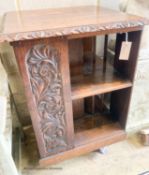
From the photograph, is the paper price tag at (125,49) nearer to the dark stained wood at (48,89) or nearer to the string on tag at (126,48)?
the string on tag at (126,48)

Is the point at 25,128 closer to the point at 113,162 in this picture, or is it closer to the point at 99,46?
the point at 113,162

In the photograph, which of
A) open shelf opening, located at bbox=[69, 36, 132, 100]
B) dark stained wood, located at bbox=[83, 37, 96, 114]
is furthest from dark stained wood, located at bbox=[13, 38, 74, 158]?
dark stained wood, located at bbox=[83, 37, 96, 114]

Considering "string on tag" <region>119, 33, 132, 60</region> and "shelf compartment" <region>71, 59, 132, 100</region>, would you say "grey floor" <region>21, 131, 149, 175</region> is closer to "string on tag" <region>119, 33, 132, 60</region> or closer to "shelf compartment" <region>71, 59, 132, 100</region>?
"shelf compartment" <region>71, 59, 132, 100</region>

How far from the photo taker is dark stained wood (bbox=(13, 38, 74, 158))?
2.32 feet

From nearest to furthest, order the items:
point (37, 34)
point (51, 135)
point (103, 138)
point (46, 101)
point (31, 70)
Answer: point (37, 34) → point (31, 70) → point (46, 101) → point (51, 135) → point (103, 138)

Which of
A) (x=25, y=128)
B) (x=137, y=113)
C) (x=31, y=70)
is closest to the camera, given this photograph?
(x=31, y=70)

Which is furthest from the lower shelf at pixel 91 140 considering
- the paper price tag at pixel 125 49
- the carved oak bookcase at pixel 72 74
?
the paper price tag at pixel 125 49

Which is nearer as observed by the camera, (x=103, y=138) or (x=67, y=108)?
(x=67, y=108)

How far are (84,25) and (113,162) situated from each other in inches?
35.9

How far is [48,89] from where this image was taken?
817 mm

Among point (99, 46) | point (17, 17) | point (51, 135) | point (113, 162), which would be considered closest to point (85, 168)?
point (113, 162)

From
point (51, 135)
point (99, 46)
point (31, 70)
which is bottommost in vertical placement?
point (51, 135)

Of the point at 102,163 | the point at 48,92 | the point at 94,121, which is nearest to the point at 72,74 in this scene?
the point at 48,92

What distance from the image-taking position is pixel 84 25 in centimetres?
67
